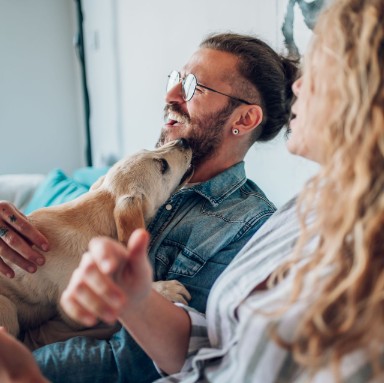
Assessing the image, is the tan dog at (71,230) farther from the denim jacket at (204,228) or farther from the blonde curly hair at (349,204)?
the blonde curly hair at (349,204)

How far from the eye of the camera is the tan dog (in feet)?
4.24

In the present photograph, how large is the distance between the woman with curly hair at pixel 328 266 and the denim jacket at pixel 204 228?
1.33 feet

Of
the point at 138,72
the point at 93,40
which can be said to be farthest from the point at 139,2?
the point at 93,40

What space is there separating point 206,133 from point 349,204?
0.89m

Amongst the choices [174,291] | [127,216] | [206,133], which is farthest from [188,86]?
[174,291]

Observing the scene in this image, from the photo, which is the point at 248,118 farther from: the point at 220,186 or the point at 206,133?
the point at 220,186

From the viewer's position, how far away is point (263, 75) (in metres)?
1.53

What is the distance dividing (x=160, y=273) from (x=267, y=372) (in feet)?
2.13

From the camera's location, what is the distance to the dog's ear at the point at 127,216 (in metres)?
1.27

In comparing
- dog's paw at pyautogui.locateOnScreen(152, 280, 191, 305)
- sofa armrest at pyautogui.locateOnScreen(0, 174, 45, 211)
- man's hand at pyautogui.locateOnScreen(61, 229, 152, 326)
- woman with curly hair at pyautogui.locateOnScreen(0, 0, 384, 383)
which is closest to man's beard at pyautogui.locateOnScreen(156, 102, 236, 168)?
dog's paw at pyautogui.locateOnScreen(152, 280, 191, 305)

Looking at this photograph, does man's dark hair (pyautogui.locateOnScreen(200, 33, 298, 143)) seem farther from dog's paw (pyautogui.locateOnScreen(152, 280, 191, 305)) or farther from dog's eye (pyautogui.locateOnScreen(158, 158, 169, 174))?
dog's paw (pyautogui.locateOnScreen(152, 280, 191, 305))

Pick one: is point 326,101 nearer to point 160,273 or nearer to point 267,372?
point 267,372

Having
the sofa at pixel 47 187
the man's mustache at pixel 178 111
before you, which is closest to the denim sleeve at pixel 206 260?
the man's mustache at pixel 178 111

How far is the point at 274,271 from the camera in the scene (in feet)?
2.75
